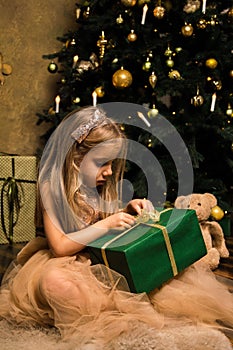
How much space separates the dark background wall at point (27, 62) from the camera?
301 centimetres

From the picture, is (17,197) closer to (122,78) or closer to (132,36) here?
(122,78)

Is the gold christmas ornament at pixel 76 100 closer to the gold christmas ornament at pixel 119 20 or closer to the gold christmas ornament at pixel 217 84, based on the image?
the gold christmas ornament at pixel 119 20

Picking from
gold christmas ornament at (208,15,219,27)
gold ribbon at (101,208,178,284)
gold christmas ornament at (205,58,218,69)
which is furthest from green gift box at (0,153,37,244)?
gold ribbon at (101,208,178,284)

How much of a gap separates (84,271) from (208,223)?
3.29 feet

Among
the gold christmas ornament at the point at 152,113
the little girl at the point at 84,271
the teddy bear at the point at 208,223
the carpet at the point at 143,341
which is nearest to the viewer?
the carpet at the point at 143,341

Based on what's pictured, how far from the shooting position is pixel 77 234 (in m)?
1.29

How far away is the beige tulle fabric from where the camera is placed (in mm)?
1124

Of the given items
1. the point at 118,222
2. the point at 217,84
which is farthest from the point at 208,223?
the point at 118,222

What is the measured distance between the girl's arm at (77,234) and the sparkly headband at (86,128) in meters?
0.25

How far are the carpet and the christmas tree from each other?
1.16 metres

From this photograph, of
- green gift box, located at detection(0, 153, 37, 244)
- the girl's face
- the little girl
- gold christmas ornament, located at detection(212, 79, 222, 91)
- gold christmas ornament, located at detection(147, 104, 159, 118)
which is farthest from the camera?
green gift box, located at detection(0, 153, 37, 244)

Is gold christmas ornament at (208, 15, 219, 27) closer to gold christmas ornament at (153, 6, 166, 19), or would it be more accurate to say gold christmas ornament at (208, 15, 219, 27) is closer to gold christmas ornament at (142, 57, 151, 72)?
gold christmas ornament at (153, 6, 166, 19)

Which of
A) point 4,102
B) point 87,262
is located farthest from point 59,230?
point 4,102

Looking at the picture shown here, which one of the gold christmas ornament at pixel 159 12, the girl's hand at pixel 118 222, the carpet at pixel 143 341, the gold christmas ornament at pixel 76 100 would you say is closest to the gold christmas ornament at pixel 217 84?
the gold christmas ornament at pixel 159 12
